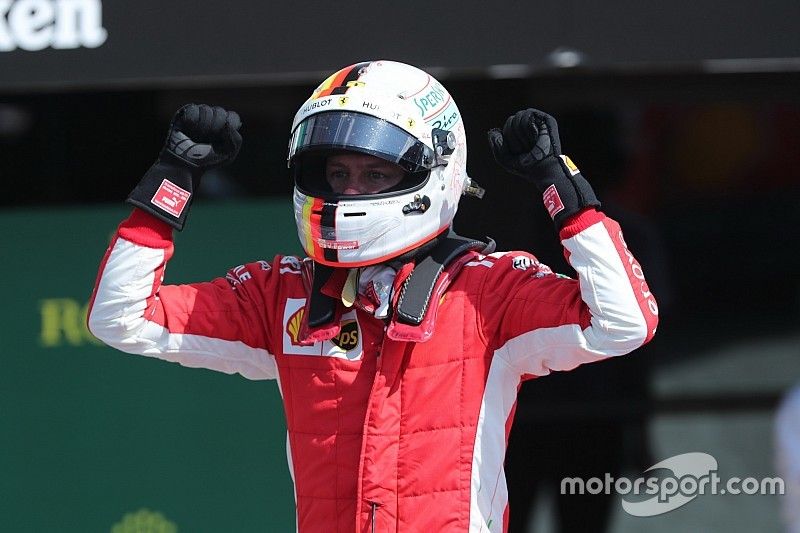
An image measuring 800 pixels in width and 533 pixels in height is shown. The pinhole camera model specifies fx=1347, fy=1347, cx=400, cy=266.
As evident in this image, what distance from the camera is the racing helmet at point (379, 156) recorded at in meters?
2.67

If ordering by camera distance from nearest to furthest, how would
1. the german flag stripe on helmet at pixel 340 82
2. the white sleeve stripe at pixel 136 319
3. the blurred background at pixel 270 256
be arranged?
1. the white sleeve stripe at pixel 136 319
2. the german flag stripe on helmet at pixel 340 82
3. the blurred background at pixel 270 256

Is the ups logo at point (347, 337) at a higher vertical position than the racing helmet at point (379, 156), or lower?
lower

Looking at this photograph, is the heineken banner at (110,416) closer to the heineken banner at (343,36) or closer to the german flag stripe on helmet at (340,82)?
the heineken banner at (343,36)

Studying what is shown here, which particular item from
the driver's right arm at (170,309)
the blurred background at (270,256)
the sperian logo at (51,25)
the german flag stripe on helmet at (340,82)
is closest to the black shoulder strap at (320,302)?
the driver's right arm at (170,309)

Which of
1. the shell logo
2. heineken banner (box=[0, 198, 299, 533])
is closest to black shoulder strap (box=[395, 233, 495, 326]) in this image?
the shell logo

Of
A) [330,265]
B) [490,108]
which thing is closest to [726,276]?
[490,108]

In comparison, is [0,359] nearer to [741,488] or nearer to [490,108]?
[490,108]

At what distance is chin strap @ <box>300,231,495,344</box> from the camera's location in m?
2.57

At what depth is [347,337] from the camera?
2.68 m

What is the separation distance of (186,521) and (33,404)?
24.0 inches

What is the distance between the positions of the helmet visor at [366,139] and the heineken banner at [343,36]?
871mm

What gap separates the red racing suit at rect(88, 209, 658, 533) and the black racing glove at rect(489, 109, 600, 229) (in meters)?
0.03

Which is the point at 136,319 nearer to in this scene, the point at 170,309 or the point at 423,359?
the point at 170,309

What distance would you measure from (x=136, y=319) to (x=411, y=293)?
551 millimetres
